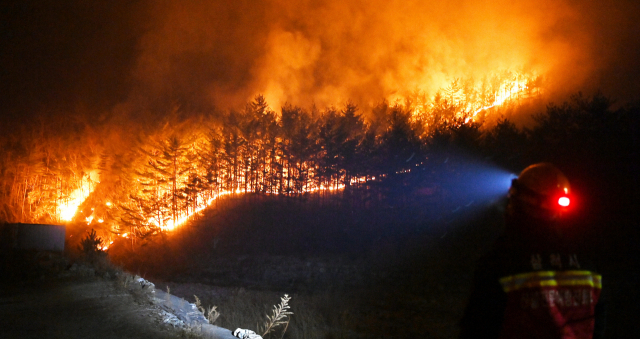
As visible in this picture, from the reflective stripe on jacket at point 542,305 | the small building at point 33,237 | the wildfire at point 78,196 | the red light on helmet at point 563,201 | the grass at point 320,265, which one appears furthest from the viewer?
the wildfire at point 78,196

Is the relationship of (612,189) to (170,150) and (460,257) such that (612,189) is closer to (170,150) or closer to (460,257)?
(460,257)

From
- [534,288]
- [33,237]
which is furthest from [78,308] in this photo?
[33,237]

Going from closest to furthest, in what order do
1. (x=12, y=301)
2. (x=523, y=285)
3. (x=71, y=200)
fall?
1. (x=523, y=285)
2. (x=12, y=301)
3. (x=71, y=200)

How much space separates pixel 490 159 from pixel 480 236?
4.49 m

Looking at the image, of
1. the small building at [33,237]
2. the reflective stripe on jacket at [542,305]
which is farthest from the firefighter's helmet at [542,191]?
the small building at [33,237]

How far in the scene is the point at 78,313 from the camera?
26.1 ft

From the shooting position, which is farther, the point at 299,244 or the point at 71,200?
the point at 71,200

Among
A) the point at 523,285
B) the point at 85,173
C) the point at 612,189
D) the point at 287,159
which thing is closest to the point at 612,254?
the point at 612,189

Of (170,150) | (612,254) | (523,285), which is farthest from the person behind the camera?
(170,150)

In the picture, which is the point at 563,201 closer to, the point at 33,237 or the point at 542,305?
the point at 542,305

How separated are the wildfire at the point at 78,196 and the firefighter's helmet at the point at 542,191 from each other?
49.0 meters

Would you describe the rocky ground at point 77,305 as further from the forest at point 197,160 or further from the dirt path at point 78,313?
the forest at point 197,160

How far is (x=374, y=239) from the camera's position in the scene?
31.4 m

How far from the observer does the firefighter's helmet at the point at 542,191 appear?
2656mm
